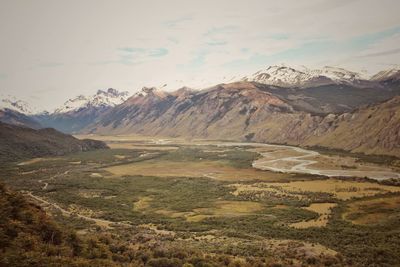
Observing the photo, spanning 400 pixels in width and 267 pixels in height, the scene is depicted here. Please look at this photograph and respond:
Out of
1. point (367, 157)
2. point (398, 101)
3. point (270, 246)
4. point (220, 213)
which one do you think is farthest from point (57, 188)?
point (398, 101)

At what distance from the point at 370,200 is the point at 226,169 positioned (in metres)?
70.4

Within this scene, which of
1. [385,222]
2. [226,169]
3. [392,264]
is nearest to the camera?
[392,264]

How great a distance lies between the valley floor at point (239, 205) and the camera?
55125 millimetres

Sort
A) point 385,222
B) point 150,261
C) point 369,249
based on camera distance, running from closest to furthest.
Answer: point 150,261
point 369,249
point 385,222

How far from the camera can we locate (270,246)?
5628 centimetres

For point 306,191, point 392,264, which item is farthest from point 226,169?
point 392,264

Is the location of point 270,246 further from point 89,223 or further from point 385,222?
point 89,223

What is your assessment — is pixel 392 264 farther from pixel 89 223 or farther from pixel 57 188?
pixel 57 188

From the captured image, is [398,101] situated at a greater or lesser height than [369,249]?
greater

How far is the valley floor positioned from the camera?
2170 inches

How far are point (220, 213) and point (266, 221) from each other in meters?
11.9

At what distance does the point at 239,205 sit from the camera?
91.1 m

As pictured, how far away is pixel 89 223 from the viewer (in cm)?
7331

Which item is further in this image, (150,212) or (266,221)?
(150,212)
